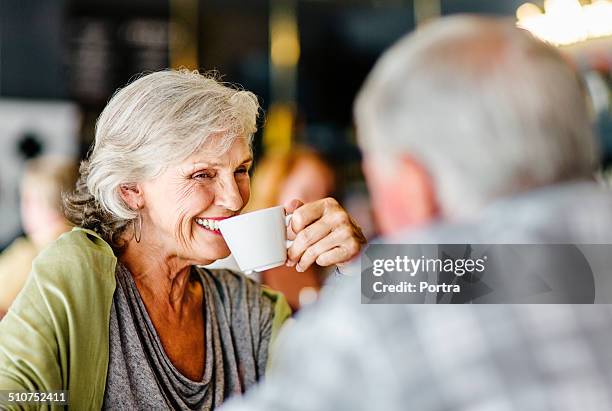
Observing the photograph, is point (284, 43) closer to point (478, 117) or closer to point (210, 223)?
point (210, 223)

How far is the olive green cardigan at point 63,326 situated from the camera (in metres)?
0.72

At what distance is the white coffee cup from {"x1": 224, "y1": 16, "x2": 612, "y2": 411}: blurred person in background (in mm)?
219

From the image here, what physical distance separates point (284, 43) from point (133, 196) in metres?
0.52

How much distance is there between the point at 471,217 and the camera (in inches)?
21.4

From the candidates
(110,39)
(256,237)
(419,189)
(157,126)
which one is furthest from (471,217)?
(110,39)

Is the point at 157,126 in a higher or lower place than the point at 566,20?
lower

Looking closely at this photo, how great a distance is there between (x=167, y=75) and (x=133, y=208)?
159 millimetres

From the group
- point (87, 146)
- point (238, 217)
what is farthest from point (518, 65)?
point (87, 146)

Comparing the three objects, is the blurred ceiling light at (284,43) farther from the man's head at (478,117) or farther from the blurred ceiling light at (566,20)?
the man's head at (478,117)

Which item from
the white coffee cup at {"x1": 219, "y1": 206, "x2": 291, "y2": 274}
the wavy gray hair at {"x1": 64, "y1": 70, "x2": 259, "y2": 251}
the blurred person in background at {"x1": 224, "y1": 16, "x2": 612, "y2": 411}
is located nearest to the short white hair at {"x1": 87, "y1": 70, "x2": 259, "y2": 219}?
the wavy gray hair at {"x1": 64, "y1": 70, "x2": 259, "y2": 251}

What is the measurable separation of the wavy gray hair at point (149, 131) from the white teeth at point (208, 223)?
0.07 m

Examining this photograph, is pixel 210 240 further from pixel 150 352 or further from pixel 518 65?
pixel 518 65

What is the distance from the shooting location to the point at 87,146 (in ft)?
3.01

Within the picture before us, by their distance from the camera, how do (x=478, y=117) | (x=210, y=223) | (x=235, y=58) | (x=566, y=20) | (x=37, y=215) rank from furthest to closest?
(x=566, y=20) → (x=235, y=58) → (x=37, y=215) → (x=210, y=223) → (x=478, y=117)
